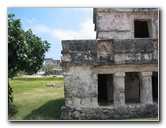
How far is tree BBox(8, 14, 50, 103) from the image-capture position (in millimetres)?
7242

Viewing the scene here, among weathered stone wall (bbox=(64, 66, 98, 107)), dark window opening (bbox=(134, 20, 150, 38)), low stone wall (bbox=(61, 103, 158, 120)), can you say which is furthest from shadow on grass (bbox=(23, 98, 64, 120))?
dark window opening (bbox=(134, 20, 150, 38))

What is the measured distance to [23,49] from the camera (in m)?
7.39

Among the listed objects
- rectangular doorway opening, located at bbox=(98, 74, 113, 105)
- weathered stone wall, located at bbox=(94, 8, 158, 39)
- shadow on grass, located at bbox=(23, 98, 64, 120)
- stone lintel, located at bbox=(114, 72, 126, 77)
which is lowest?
shadow on grass, located at bbox=(23, 98, 64, 120)

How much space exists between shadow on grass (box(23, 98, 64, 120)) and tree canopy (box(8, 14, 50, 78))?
124cm

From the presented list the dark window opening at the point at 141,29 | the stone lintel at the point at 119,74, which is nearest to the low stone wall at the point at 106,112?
the stone lintel at the point at 119,74

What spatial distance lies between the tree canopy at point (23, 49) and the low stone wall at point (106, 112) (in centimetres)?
172

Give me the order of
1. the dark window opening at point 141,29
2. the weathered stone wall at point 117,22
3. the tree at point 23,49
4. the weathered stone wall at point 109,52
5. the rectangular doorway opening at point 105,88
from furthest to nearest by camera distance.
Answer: the dark window opening at point 141,29 → the rectangular doorway opening at point 105,88 → the weathered stone wall at point 117,22 → the tree at point 23,49 → the weathered stone wall at point 109,52

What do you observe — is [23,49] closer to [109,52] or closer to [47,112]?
[47,112]

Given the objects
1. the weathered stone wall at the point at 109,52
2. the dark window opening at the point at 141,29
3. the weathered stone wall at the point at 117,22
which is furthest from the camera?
the dark window opening at the point at 141,29

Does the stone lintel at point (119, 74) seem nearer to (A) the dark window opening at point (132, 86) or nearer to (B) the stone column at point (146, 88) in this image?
(B) the stone column at point (146, 88)

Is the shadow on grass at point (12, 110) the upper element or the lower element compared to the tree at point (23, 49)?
lower

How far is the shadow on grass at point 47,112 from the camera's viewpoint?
7008 millimetres

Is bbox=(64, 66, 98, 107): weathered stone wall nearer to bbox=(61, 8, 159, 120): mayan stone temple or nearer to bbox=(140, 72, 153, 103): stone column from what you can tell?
bbox=(61, 8, 159, 120): mayan stone temple
